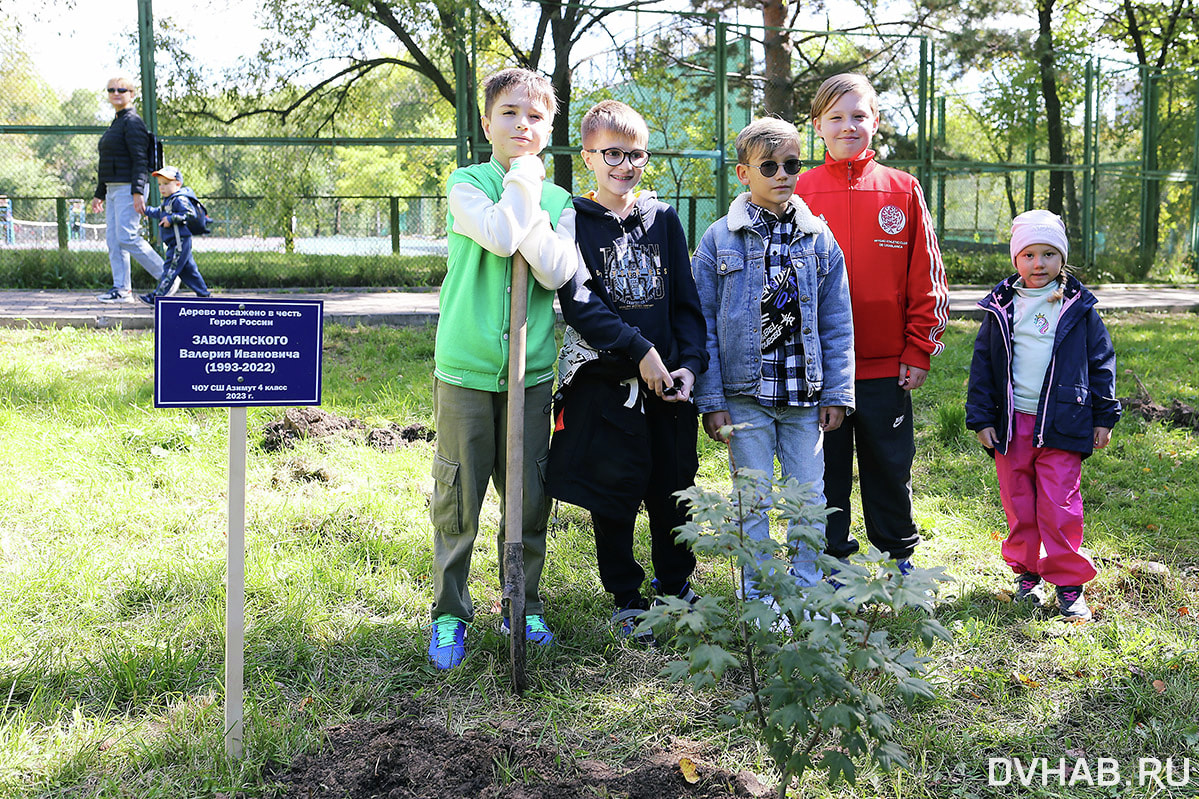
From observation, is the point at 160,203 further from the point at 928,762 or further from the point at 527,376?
the point at 928,762

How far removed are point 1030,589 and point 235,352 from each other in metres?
3.01

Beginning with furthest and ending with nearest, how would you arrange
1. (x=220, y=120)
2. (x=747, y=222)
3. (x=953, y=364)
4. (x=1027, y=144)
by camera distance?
(x=1027, y=144)
(x=220, y=120)
(x=953, y=364)
(x=747, y=222)

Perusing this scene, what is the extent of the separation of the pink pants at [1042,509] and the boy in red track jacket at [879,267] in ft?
1.41

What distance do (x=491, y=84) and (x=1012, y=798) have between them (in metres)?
2.57

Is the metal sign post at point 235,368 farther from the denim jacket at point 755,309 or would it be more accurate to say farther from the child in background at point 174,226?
the child in background at point 174,226

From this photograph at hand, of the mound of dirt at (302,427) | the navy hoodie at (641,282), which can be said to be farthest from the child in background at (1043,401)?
the mound of dirt at (302,427)

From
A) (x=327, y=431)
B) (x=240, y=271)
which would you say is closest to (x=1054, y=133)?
(x=240, y=271)

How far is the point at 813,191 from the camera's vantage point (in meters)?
3.60

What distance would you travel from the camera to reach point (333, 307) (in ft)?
31.0

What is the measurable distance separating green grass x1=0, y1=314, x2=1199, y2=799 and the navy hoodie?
103 centimetres

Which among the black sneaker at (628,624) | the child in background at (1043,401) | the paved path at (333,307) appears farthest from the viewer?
the paved path at (333,307)

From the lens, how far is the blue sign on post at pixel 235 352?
2.33 metres

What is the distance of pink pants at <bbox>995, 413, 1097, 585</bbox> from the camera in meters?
3.46

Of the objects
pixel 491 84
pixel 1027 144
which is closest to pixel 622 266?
pixel 491 84
